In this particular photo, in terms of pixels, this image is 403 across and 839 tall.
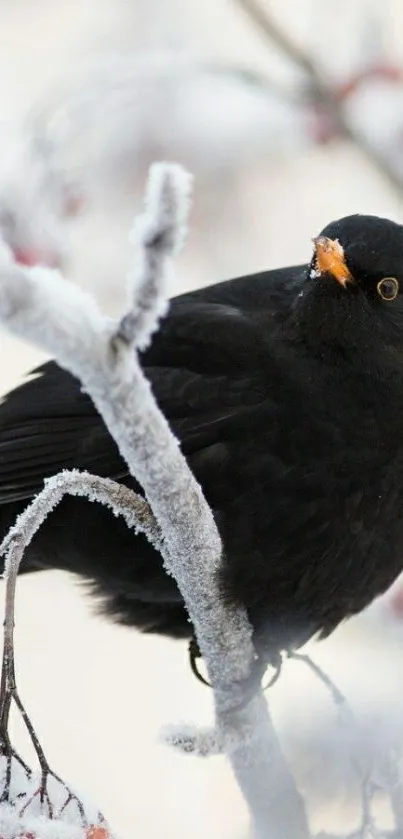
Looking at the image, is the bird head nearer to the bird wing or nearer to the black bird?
the black bird

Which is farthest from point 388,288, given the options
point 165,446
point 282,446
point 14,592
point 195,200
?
point 195,200

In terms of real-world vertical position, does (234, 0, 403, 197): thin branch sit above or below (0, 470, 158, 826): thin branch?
above

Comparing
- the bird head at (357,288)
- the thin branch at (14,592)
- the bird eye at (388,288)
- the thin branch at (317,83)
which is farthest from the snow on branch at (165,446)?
the thin branch at (317,83)

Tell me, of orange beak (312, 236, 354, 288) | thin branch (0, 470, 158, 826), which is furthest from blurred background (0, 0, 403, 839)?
thin branch (0, 470, 158, 826)

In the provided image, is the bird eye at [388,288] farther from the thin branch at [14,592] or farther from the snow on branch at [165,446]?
the thin branch at [14,592]

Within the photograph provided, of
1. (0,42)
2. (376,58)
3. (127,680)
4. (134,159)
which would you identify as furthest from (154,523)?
(0,42)

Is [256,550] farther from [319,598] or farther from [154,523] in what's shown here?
[154,523]
